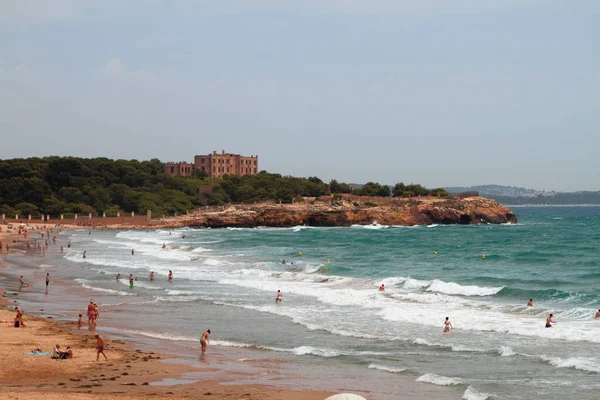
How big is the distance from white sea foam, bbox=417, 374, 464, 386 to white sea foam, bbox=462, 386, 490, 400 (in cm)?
75

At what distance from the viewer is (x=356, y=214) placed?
10775cm

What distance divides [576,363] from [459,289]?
596 inches

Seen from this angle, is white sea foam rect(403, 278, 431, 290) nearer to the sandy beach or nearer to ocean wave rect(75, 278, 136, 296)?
ocean wave rect(75, 278, 136, 296)

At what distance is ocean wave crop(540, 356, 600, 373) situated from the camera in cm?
1772

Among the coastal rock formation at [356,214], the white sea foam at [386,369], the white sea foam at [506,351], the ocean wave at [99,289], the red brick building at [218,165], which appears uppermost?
the red brick building at [218,165]

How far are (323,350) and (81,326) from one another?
9.03 m

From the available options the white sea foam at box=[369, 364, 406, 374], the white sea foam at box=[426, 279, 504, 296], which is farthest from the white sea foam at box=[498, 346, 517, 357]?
the white sea foam at box=[426, 279, 504, 296]

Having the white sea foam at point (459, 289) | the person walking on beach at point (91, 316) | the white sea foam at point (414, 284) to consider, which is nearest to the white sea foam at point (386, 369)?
the person walking on beach at point (91, 316)

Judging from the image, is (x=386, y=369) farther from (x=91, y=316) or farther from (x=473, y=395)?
(x=91, y=316)

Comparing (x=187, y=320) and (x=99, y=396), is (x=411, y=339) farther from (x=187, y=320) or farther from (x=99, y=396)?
(x=99, y=396)

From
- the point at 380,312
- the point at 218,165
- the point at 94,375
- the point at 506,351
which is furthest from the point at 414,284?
the point at 218,165

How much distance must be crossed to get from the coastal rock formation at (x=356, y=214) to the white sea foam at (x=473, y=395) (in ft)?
291

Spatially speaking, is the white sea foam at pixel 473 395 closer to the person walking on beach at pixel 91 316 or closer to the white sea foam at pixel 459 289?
the person walking on beach at pixel 91 316

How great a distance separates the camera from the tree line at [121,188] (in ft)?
364
